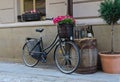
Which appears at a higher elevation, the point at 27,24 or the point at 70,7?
the point at 70,7

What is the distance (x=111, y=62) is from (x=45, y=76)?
1.63m

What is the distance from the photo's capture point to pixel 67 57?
6.96m

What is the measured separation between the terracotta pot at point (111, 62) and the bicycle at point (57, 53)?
698 millimetres

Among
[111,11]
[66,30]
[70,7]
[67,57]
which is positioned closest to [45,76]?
[67,57]

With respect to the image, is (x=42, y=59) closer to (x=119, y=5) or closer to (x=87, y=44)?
(x=87, y=44)

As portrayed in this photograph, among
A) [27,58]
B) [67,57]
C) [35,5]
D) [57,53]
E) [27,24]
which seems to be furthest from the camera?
[35,5]

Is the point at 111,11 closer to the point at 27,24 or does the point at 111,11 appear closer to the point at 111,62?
the point at 111,62

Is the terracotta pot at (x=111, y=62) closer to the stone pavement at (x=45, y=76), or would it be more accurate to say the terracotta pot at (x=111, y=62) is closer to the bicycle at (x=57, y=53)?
the stone pavement at (x=45, y=76)

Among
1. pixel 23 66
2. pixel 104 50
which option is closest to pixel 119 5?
pixel 104 50

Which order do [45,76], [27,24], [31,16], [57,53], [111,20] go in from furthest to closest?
[31,16], [27,24], [57,53], [111,20], [45,76]

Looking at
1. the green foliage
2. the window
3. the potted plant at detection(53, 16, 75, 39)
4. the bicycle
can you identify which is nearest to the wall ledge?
the bicycle

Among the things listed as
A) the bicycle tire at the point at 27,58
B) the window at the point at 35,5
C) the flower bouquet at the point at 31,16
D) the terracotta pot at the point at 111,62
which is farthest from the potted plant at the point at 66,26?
the window at the point at 35,5

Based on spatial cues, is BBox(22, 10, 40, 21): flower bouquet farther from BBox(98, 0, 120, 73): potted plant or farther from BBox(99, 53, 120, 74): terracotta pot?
BBox(99, 53, 120, 74): terracotta pot

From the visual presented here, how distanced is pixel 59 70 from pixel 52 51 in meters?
0.93
